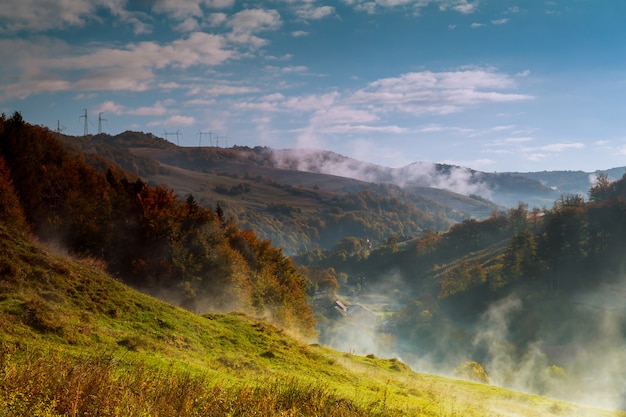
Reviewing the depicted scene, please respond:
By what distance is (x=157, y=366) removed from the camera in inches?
608

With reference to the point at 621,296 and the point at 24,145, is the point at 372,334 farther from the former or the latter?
the point at 24,145

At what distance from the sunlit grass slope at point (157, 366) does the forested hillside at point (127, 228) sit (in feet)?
85.9

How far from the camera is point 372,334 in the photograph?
136625mm

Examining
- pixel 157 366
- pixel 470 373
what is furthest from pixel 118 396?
pixel 470 373

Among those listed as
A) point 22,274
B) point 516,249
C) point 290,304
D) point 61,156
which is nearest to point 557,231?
point 516,249

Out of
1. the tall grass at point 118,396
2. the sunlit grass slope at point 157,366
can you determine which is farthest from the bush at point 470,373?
the tall grass at point 118,396

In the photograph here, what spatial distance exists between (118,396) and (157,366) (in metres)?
5.89

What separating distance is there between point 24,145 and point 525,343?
372 feet

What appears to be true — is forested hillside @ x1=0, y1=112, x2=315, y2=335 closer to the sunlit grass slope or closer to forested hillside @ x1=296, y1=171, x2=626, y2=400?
the sunlit grass slope

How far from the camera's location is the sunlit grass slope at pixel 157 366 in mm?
9609

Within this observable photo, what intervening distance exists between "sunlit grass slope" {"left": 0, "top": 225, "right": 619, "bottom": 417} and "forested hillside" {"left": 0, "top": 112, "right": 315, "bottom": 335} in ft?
85.9

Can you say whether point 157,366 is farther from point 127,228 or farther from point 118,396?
point 127,228

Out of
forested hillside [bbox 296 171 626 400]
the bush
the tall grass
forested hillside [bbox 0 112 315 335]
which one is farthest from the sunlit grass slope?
forested hillside [bbox 296 171 626 400]

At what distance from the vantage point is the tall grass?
8844 millimetres
